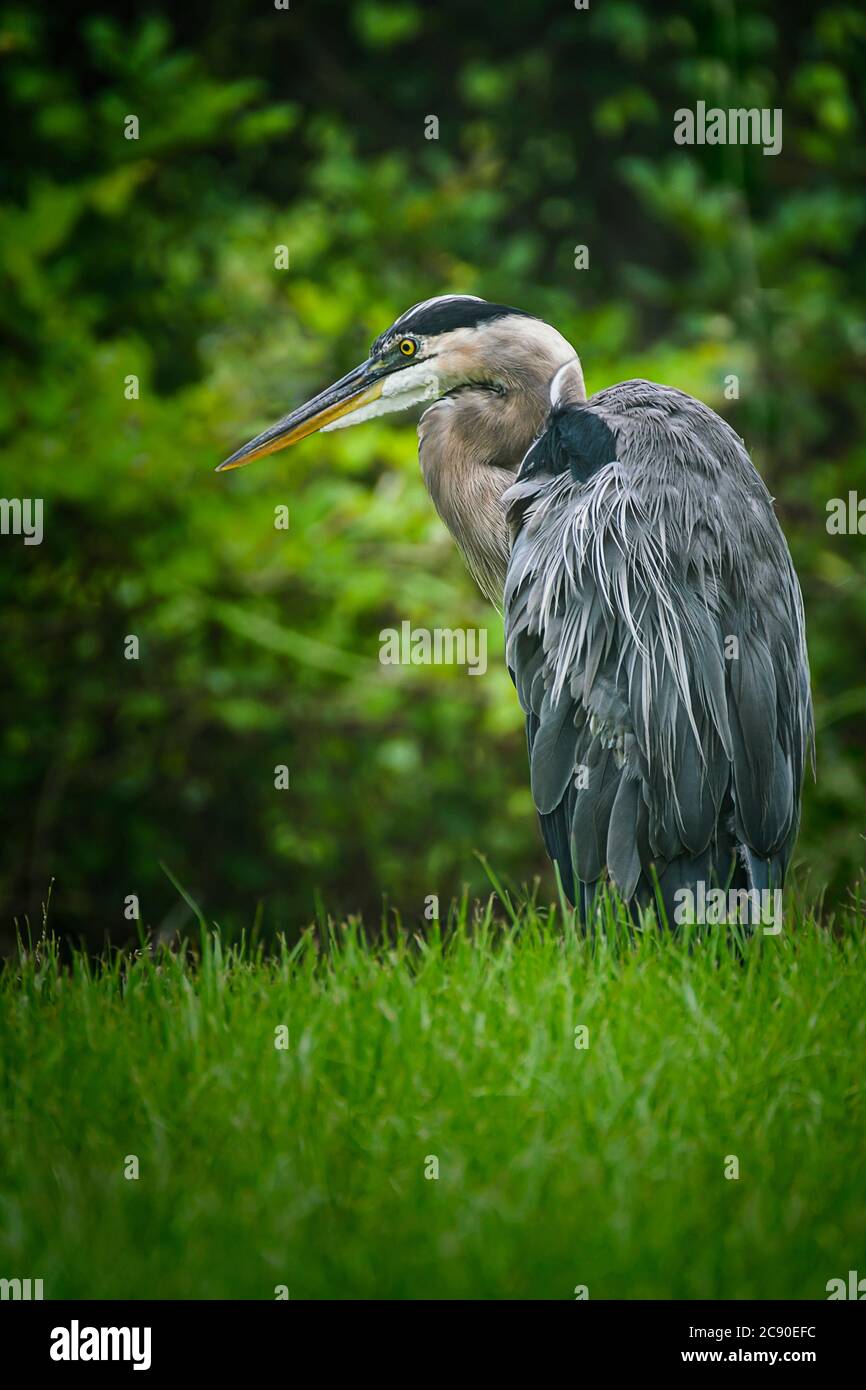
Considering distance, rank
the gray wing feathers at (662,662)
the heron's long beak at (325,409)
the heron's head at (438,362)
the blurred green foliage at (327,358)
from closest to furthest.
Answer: the gray wing feathers at (662,662) < the heron's head at (438,362) < the heron's long beak at (325,409) < the blurred green foliage at (327,358)

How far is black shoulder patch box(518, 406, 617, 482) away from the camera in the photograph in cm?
355

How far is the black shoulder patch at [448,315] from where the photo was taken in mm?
3814

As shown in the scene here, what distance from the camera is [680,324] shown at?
633 cm

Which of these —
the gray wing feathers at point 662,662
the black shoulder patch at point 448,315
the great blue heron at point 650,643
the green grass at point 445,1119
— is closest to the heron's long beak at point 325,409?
the black shoulder patch at point 448,315

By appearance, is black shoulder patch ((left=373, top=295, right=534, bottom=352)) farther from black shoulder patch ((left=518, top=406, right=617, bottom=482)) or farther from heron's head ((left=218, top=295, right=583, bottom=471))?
black shoulder patch ((left=518, top=406, right=617, bottom=482))

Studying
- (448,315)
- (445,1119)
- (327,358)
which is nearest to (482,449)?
(448,315)

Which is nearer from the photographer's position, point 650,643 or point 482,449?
point 650,643

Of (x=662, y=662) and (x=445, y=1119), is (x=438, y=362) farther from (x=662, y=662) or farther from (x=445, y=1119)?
(x=445, y=1119)

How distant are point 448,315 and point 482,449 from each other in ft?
1.16

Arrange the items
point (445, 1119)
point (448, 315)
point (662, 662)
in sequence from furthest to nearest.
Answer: point (448, 315), point (662, 662), point (445, 1119)

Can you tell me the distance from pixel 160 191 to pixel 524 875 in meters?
3.16

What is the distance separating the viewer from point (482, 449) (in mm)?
3932

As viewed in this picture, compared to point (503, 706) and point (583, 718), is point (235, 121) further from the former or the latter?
point (583, 718)

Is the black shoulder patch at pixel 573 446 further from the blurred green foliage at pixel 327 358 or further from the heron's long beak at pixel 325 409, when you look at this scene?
the blurred green foliage at pixel 327 358
